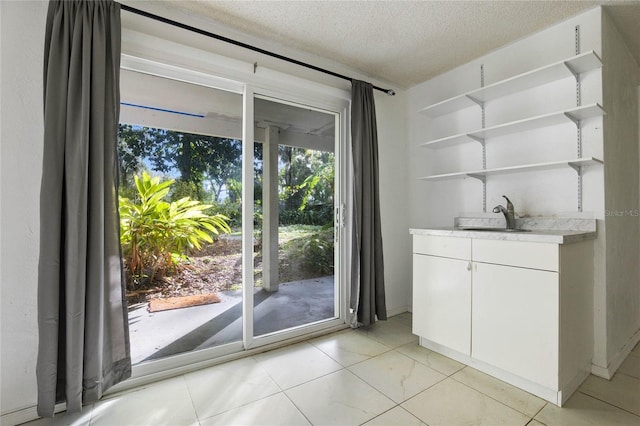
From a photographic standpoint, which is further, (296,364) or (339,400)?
(296,364)

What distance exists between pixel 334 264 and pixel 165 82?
197 cm

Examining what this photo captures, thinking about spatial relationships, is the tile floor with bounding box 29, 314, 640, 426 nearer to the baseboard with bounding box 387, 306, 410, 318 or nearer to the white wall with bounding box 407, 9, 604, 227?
the baseboard with bounding box 387, 306, 410, 318

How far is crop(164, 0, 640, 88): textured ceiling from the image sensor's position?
191 centimetres

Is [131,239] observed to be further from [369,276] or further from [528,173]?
[528,173]

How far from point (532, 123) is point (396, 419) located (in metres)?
2.13

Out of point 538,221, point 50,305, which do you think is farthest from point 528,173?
point 50,305

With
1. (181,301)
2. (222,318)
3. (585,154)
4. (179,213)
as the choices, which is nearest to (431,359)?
(222,318)

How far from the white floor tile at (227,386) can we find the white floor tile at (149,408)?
0.19 ft

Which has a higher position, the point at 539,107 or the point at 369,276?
the point at 539,107

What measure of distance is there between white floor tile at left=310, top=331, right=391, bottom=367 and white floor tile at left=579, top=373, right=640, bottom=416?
121 centimetres

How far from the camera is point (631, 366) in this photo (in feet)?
6.59

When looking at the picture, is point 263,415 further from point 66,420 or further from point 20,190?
point 20,190

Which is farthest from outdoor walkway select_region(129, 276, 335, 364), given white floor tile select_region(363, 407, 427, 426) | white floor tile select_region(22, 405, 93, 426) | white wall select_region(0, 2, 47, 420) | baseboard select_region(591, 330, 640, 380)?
baseboard select_region(591, 330, 640, 380)

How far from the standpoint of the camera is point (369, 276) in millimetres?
2586
